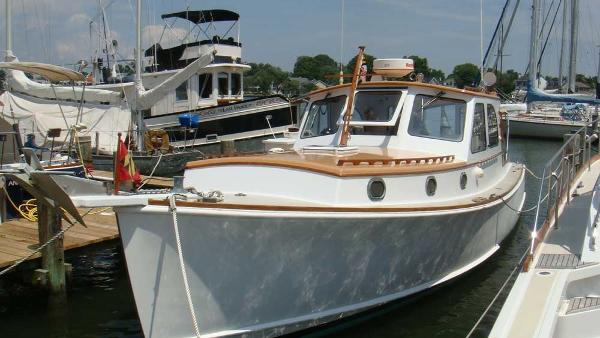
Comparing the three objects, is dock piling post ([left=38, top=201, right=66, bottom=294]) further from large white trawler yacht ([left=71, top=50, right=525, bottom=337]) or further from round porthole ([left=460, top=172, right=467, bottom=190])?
round porthole ([left=460, top=172, right=467, bottom=190])

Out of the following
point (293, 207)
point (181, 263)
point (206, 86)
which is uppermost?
point (206, 86)

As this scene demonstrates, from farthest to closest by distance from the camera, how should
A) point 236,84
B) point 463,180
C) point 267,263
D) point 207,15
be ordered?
point 207,15
point 236,84
point 463,180
point 267,263

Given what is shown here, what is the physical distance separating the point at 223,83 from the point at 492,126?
778 inches

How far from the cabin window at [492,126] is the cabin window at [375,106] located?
2.26 m

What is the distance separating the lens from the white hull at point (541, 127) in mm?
38625

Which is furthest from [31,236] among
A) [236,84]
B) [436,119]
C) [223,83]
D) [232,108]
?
[236,84]

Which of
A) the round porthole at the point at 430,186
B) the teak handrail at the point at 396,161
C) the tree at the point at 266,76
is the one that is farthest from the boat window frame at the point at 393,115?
the tree at the point at 266,76

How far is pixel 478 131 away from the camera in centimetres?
999

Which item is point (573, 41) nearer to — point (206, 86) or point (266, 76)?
point (206, 86)

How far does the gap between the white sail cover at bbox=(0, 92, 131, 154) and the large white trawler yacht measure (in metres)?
14.1

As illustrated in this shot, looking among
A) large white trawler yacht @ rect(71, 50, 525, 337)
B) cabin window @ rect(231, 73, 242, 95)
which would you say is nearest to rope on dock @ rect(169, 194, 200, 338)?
large white trawler yacht @ rect(71, 50, 525, 337)

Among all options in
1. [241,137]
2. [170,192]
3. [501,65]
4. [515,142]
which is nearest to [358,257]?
[170,192]

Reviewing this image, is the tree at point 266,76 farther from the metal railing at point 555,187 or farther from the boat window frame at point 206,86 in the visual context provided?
the metal railing at point 555,187

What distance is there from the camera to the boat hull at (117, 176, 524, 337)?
6.27 m
